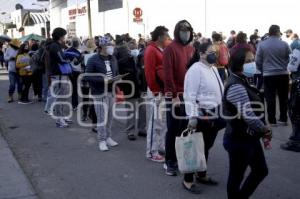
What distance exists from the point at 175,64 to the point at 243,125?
1683 mm

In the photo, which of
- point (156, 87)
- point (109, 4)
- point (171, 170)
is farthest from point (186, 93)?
point (109, 4)

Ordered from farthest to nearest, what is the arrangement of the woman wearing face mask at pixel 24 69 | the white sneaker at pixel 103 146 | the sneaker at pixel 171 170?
the woman wearing face mask at pixel 24 69 → the white sneaker at pixel 103 146 → the sneaker at pixel 171 170

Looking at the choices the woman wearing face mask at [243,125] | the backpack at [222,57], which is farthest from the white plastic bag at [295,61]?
the backpack at [222,57]

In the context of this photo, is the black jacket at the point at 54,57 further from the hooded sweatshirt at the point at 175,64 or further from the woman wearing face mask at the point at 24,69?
the woman wearing face mask at the point at 24,69

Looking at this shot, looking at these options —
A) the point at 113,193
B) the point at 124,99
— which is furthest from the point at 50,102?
the point at 113,193

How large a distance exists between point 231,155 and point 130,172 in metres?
2.20

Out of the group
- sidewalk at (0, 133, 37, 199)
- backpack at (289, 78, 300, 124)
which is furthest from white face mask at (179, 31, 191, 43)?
sidewalk at (0, 133, 37, 199)

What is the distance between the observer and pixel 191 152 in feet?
16.6

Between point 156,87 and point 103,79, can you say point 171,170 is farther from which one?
point 103,79

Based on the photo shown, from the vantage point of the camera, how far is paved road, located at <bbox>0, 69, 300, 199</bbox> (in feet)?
17.9

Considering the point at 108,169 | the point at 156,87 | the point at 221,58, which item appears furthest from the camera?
the point at 221,58

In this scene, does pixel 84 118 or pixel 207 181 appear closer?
pixel 207 181

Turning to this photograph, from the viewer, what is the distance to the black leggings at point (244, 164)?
14.2 feet

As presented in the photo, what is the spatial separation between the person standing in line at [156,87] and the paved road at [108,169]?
0.87 ft
